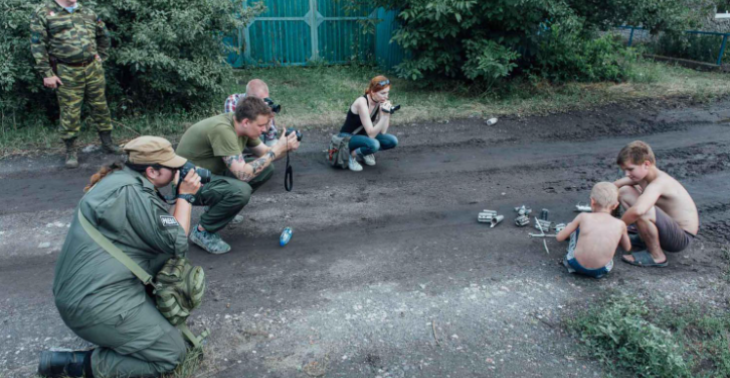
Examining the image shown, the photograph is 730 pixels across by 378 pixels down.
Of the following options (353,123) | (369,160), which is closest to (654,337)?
(369,160)

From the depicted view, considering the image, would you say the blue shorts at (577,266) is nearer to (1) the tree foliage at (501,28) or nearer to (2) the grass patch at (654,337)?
(2) the grass patch at (654,337)

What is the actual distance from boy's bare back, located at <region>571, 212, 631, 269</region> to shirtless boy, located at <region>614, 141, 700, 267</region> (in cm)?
41

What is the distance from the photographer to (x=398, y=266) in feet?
16.4

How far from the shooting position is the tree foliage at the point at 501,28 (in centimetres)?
972

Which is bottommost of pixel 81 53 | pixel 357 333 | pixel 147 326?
pixel 357 333

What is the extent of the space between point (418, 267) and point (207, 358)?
2053 mm

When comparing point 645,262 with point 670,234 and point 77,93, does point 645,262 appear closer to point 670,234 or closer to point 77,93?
point 670,234

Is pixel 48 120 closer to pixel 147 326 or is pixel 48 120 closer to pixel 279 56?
pixel 279 56

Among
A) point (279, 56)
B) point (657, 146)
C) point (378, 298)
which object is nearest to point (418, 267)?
point (378, 298)

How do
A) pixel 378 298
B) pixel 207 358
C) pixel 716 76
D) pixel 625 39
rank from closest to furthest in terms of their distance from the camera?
pixel 207 358
pixel 378 298
pixel 716 76
pixel 625 39

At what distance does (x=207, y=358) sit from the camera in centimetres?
375

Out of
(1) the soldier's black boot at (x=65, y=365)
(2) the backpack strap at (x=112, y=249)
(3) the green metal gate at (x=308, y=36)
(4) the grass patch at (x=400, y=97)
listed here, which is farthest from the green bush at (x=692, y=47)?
(1) the soldier's black boot at (x=65, y=365)

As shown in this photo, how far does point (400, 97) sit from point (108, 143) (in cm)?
536

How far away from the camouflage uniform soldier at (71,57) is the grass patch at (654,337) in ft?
21.8
